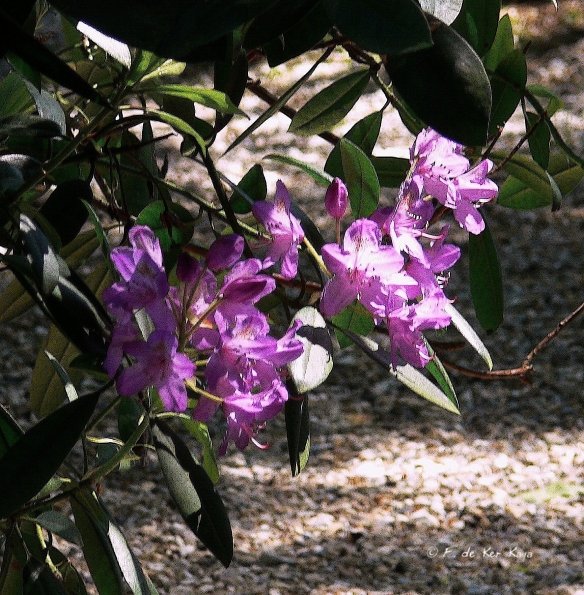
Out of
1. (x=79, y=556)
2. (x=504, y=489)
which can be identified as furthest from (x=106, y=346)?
(x=504, y=489)

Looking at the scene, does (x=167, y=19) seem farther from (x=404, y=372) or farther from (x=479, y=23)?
(x=479, y=23)

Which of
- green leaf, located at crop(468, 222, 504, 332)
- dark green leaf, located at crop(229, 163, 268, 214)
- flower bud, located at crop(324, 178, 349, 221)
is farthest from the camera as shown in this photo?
green leaf, located at crop(468, 222, 504, 332)

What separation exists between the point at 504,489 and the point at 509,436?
0.24m

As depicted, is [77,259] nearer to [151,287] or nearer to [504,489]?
[151,287]

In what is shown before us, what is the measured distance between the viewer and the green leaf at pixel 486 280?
74 cm

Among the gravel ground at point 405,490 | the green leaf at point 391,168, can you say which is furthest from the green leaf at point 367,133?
the gravel ground at point 405,490

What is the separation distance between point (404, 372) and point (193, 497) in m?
0.16

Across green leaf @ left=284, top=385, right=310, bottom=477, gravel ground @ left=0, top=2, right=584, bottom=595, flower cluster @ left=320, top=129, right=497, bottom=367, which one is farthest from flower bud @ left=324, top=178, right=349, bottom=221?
gravel ground @ left=0, top=2, right=584, bottom=595

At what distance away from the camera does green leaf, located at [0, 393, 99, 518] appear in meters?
0.46

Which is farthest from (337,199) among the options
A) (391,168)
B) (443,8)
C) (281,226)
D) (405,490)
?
(405,490)

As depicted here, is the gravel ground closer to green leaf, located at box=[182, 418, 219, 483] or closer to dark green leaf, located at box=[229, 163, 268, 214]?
green leaf, located at box=[182, 418, 219, 483]

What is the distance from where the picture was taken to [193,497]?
577mm

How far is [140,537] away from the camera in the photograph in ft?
5.66

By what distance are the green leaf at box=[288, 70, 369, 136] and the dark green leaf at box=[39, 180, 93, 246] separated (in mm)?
170
